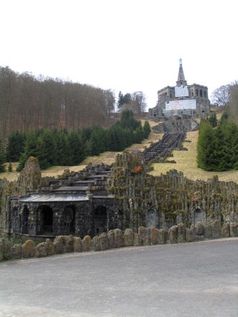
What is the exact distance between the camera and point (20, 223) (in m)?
29.7

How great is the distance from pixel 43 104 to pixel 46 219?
53259mm

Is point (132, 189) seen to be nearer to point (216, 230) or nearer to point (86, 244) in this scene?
point (216, 230)

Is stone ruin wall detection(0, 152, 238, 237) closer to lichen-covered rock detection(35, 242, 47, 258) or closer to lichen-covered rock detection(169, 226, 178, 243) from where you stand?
lichen-covered rock detection(169, 226, 178, 243)

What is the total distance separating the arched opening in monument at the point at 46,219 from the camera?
2848 centimetres

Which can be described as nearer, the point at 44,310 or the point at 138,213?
the point at 44,310

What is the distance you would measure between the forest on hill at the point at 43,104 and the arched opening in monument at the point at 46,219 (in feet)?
139

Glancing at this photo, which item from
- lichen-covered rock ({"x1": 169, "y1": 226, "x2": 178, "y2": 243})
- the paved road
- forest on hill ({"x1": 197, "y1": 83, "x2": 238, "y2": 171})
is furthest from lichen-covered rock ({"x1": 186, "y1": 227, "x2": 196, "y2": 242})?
forest on hill ({"x1": 197, "y1": 83, "x2": 238, "y2": 171})

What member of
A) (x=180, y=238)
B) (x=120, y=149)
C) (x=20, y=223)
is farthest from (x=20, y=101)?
(x=180, y=238)

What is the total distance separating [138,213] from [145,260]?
14907mm

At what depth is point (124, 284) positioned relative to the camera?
35.5ft

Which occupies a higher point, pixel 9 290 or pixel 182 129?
pixel 182 129

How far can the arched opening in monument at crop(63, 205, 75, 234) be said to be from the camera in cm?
2728

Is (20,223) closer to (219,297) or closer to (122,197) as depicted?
(122,197)

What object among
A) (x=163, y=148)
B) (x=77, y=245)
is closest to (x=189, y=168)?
(x=163, y=148)
